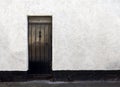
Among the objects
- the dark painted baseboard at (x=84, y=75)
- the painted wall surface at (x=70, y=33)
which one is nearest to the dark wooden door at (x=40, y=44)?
the painted wall surface at (x=70, y=33)

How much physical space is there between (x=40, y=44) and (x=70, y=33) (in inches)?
39.4

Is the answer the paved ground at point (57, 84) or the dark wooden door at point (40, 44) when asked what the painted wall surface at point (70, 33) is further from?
the paved ground at point (57, 84)

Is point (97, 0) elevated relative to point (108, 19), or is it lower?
elevated

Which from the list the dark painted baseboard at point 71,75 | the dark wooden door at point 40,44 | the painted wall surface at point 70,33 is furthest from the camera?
the dark wooden door at point 40,44

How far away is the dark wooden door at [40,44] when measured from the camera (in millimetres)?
9258

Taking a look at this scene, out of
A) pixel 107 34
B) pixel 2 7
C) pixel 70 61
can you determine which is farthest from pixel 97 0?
pixel 2 7

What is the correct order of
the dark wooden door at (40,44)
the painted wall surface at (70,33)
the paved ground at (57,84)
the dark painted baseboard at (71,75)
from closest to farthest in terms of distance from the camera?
the paved ground at (57,84)
the painted wall surface at (70,33)
the dark painted baseboard at (71,75)
the dark wooden door at (40,44)

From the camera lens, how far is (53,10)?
8.93 meters

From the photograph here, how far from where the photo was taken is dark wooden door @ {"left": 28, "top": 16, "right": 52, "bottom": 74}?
926 centimetres

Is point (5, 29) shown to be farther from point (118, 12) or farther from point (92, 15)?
point (118, 12)

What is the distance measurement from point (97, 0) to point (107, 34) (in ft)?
3.35

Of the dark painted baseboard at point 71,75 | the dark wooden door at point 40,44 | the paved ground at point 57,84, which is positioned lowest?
the paved ground at point 57,84

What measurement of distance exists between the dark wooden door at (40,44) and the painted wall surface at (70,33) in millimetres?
306

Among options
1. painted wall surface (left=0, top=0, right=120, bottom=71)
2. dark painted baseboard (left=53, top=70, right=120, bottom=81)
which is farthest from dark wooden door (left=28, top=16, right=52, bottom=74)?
dark painted baseboard (left=53, top=70, right=120, bottom=81)
